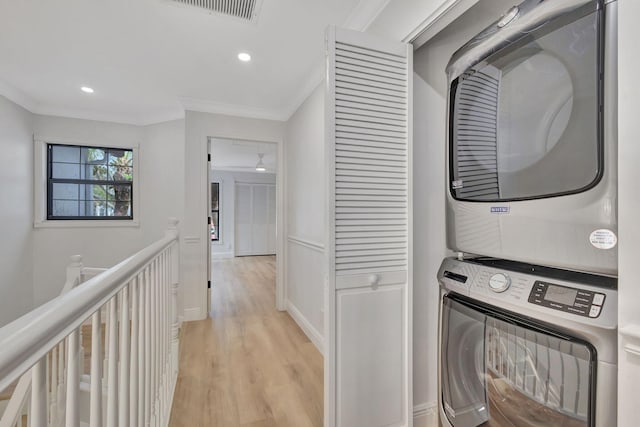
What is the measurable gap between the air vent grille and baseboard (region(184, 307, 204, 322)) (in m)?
3.02

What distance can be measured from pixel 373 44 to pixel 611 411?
4.89 ft

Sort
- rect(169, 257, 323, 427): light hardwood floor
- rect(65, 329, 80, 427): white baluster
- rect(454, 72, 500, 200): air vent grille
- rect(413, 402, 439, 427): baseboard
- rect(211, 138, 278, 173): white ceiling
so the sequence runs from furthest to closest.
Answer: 1. rect(211, 138, 278, 173): white ceiling
2. rect(169, 257, 323, 427): light hardwood floor
3. rect(413, 402, 439, 427): baseboard
4. rect(454, 72, 500, 200): air vent grille
5. rect(65, 329, 80, 427): white baluster

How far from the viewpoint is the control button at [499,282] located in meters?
0.99

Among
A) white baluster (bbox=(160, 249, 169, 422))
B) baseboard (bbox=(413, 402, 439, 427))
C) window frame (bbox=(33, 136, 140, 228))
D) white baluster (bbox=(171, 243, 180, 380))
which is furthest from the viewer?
window frame (bbox=(33, 136, 140, 228))

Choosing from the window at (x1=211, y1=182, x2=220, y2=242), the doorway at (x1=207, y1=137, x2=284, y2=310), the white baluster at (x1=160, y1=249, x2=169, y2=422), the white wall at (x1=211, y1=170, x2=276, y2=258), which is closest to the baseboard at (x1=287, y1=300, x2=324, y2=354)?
the white baluster at (x1=160, y1=249, x2=169, y2=422)

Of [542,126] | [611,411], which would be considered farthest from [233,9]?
[611,411]

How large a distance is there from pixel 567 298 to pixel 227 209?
7544 millimetres

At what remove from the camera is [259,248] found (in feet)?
26.0

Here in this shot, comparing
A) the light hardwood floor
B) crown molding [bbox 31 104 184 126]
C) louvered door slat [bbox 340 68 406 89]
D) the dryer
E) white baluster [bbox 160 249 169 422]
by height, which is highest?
crown molding [bbox 31 104 184 126]

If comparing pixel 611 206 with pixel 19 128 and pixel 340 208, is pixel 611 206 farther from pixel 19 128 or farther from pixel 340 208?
pixel 19 128

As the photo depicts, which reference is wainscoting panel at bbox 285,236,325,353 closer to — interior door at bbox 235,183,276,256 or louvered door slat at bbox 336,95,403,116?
louvered door slat at bbox 336,95,403,116

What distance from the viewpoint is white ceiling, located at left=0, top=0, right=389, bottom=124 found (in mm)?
1764

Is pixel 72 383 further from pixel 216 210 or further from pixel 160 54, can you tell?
pixel 216 210

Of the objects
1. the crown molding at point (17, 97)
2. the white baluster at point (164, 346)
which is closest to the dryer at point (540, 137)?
the white baluster at point (164, 346)
